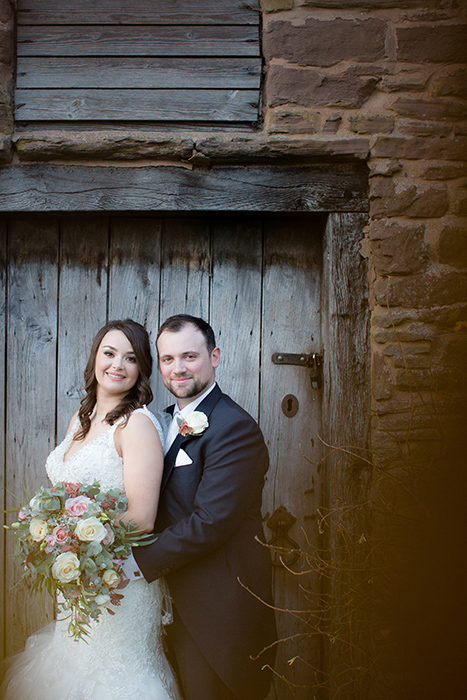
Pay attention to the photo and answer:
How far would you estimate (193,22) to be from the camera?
7.69 ft

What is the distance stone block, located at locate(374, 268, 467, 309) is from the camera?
2.21 m

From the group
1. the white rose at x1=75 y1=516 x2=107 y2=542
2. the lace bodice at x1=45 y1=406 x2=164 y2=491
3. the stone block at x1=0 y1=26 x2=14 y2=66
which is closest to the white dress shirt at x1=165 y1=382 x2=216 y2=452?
the lace bodice at x1=45 y1=406 x2=164 y2=491

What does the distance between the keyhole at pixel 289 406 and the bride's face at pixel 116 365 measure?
802mm

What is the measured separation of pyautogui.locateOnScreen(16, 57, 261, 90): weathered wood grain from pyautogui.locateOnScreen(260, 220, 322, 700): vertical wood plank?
73cm

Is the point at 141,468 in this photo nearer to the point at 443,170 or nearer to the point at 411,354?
the point at 411,354

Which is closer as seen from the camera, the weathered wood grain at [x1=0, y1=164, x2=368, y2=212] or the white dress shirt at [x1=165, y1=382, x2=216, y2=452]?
the white dress shirt at [x1=165, y1=382, x2=216, y2=452]

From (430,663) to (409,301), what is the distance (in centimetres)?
151

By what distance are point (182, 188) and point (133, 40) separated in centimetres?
78

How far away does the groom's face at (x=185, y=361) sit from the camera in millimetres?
2057

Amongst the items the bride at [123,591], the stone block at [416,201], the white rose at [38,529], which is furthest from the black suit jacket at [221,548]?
the stone block at [416,201]

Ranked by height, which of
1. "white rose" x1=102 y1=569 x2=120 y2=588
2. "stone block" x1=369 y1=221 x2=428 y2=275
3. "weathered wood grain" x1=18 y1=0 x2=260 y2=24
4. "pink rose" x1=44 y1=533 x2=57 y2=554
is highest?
"weathered wood grain" x1=18 y1=0 x2=260 y2=24

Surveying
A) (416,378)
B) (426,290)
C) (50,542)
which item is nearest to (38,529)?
(50,542)

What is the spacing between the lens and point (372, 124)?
7.37 ft

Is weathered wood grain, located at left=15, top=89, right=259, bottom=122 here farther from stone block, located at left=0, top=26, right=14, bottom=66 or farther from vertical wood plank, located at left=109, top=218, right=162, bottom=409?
vertical wood plank, located at left=109, top=218, right=162, bottom=409
